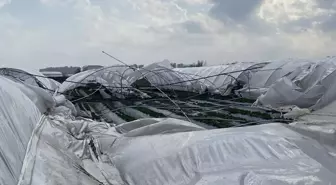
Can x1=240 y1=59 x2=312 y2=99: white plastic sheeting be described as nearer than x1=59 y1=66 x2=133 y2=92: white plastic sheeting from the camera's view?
Yes

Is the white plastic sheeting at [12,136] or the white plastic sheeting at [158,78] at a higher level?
the white plastic sheeting at [12,136]

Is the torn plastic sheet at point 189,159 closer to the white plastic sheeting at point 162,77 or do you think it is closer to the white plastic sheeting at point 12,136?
the white plastic sheeting at point 12,136

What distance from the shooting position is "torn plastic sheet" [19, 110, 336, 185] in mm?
→ 2215

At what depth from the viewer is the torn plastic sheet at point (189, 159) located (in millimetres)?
2215

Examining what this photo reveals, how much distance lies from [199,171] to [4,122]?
1.29 m

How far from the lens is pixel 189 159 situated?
256 cm

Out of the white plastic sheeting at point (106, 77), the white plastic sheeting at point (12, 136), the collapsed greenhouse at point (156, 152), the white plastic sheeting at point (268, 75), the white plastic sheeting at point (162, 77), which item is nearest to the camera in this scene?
the white plastic sheeting at point (12, 136)

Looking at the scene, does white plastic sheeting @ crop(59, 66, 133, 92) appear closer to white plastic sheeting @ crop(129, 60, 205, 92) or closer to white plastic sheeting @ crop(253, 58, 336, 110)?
white plastic sheeting @ crop(129, 60, 205, 92)

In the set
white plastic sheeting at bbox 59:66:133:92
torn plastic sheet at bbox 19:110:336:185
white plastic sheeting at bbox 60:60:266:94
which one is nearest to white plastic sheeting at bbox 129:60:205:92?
white plastic sheeting at bbox 60:60:266:94

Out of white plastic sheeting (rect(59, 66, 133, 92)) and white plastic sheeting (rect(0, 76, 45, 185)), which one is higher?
white plastic sheeting (rect(0, 76, 45, 185))

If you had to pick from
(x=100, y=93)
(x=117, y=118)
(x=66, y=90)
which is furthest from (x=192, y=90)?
(x=117, y=118)

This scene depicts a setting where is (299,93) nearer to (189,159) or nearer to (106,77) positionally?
(189,159)

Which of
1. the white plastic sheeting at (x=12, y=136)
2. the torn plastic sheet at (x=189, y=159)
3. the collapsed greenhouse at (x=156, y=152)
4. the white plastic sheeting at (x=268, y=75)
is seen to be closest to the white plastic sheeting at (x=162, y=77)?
the white plastic sheeting at (x=268, y=75)

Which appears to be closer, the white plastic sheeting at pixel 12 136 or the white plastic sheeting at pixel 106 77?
the white plastic sheeting at pixel 12 136
